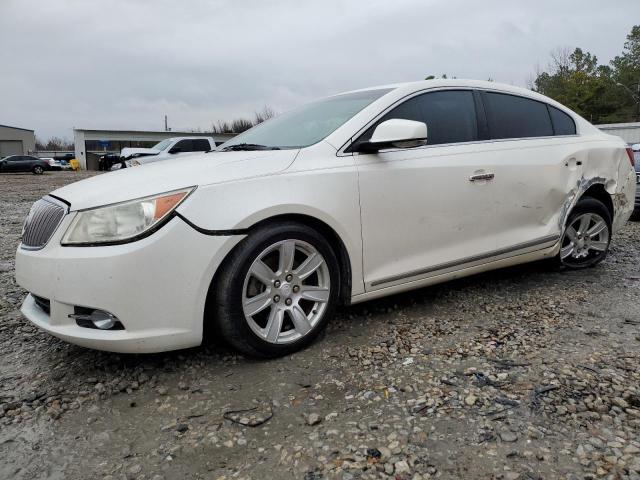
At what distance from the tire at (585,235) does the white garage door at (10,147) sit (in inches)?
2600

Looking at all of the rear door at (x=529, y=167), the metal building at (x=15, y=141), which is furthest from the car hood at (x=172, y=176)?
the metal building at (x=15, y=141)

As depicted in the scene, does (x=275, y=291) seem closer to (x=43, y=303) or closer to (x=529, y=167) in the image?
(x=43, y=303)

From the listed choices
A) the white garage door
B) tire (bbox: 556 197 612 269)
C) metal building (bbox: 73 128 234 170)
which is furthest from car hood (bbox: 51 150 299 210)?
the white garage door

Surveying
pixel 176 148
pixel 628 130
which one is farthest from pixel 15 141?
pixel 628 130

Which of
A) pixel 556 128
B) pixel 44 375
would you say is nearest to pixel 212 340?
pixel 44 375

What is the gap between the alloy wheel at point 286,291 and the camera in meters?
2.48

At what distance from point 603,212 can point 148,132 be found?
4845 cm

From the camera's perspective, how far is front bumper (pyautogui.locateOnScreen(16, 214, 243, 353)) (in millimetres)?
2170

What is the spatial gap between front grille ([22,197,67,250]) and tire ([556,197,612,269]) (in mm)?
3532

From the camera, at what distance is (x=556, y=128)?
387cm

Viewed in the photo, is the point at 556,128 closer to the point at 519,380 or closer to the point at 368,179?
the point at 368,179

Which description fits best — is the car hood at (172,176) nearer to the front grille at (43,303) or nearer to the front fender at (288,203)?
the front fender at (288,203)

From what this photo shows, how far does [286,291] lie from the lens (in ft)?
8.46

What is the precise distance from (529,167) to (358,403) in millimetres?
2255
